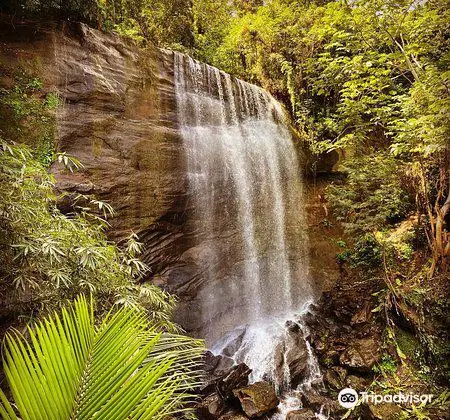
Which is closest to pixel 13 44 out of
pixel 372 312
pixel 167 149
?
pixel 167 149

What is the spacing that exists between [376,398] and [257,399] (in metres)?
2.21

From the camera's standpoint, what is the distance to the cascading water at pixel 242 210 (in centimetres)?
782

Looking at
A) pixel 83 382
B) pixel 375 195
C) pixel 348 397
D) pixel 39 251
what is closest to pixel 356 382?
pixel 348 397

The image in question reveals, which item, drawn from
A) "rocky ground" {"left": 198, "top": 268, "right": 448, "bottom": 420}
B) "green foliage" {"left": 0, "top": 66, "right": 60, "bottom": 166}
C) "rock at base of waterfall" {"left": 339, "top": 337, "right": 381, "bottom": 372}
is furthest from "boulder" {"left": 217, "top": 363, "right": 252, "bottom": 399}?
"green foliage" {"left": 0, "top": 66, "right": 60, "bottom": 166}

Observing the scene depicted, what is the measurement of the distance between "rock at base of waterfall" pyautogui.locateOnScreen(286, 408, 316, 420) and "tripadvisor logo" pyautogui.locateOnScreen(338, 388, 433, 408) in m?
0.71

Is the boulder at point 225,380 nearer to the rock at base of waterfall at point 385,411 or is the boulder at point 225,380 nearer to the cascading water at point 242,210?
the cascading water at point 242,210

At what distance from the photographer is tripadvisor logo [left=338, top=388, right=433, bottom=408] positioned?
192 inches

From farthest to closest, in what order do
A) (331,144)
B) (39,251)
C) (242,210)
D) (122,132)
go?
(242,210)
(331,144)
(122,132)
(39,251)

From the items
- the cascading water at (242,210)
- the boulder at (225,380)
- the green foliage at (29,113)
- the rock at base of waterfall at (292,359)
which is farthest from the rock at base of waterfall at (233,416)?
the green foliage at (29,113)

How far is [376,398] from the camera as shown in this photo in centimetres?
512

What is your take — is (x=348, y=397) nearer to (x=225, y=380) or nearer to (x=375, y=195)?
(x=225, y=380)

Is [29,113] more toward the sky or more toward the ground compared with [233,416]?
more toward the sky

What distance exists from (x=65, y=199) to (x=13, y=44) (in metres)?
3.08

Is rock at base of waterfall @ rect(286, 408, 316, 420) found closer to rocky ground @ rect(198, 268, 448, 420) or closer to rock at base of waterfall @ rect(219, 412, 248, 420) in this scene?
rocky ground @ rect(198, 268, 448, 420)
